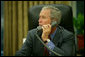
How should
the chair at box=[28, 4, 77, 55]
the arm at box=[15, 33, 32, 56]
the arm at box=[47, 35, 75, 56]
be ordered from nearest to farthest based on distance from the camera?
the arm at box=[47, 35, 75, 56] → the arm at box=[15, 33, 32, 56] → the chair at box=[28, 4, 77, 55]

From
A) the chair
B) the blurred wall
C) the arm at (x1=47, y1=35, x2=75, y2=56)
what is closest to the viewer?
the arm at (x1=47, y1=35, x2=75, y2=56)

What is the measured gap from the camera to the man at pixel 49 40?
141 centimetres

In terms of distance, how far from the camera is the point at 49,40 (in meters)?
1.40

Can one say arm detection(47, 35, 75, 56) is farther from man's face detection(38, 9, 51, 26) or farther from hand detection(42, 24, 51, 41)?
man's face detection(38, 9, 51, 26)

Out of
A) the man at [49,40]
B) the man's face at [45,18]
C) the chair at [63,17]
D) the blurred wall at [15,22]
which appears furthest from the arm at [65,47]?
the blurred wall at [15,22]

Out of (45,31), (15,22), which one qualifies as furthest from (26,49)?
(15,22)

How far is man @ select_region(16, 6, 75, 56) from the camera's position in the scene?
1410 mm

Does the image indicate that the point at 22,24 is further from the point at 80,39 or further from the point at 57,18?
the point at 57,18

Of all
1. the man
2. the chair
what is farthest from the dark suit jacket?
the chair

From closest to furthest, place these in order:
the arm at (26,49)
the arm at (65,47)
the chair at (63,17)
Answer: the arm at (65,47)
the arm at (26,49)
the chair at (63,17)

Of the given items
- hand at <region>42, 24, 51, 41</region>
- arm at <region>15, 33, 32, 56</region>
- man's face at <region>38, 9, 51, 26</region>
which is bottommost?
arm at <region>15, 33, 32, 56</region>

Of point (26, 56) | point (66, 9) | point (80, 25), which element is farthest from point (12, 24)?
point (26, 56)

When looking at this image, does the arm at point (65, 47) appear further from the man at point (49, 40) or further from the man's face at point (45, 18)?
the man's face at point (45, 18)

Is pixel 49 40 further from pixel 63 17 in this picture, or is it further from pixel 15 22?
pixel 15 22
